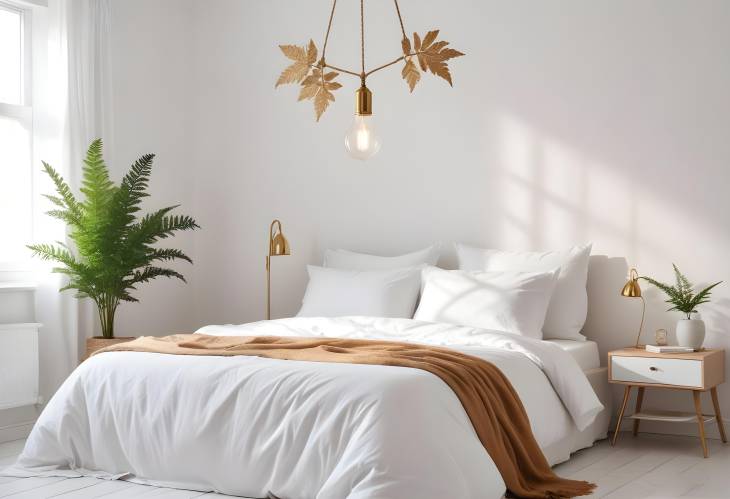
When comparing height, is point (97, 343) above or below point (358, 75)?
below

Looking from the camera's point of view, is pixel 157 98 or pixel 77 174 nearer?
pixel 77 174

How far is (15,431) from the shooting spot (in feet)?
16.6

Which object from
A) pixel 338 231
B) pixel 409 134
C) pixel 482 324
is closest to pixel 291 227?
pixel 338 231

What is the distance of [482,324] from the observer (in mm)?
4727

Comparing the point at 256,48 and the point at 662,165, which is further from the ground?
the point at 256,48

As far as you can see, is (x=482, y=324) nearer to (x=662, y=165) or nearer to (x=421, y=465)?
(x=662, y=165)

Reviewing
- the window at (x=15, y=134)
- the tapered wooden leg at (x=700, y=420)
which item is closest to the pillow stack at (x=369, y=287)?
the tapered wooden leg at (x=700, y=420)

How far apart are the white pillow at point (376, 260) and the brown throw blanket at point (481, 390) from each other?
1.59 meters

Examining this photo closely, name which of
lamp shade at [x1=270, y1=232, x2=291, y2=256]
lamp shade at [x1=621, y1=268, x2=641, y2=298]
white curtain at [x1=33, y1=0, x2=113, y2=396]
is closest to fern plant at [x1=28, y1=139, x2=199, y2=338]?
white curtain at [x1=33, y1=0, x2=113, y2=396]

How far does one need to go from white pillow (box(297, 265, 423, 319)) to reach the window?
70.5 inches

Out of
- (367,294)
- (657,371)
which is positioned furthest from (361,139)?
(657,371)

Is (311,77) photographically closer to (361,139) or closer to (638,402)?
(361,139)

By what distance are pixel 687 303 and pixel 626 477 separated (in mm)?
1176

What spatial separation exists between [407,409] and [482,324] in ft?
5.24
